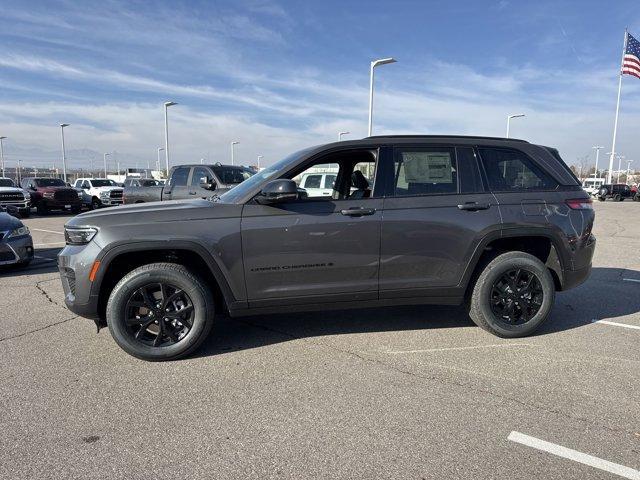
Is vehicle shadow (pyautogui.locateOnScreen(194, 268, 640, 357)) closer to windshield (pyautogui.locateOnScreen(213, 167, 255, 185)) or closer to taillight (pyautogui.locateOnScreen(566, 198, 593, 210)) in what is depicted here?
taillight (pyautogui.locateOnScreen(566, 198, 593, 210))

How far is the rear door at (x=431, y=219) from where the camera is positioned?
4070mm

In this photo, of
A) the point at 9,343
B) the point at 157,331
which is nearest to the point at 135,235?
the point at 157,331

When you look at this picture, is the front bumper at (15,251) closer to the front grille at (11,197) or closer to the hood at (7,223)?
the hood at (7,223)

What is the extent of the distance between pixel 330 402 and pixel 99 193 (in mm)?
26075

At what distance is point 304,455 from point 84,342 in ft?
8.94

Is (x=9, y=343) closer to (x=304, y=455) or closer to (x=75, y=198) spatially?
(x=304, y=455)

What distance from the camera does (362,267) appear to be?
403cm

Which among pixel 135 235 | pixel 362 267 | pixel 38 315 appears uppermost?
pixel 135 235

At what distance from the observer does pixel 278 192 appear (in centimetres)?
372

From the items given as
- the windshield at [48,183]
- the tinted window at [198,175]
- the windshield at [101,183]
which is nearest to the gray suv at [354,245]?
the tinted window at [198,175]

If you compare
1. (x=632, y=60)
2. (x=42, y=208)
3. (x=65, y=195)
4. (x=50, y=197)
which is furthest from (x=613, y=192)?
(x=42, y=208)

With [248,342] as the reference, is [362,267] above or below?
above

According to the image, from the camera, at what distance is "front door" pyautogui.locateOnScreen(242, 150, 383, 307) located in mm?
3855

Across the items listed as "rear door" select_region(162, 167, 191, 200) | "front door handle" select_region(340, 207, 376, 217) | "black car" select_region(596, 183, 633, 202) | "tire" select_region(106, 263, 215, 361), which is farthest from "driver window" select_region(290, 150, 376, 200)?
"black car" select_region(596, 183, 633, 202)
